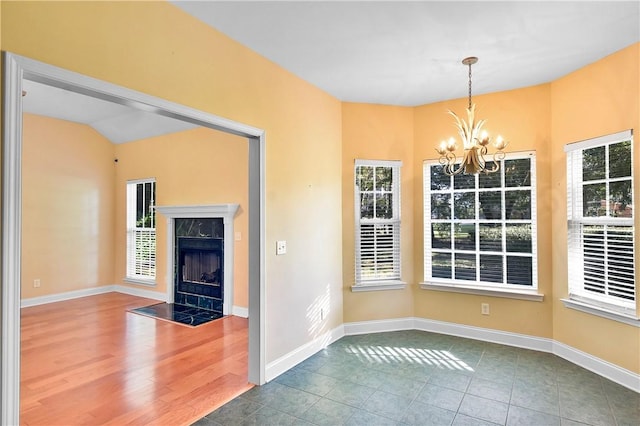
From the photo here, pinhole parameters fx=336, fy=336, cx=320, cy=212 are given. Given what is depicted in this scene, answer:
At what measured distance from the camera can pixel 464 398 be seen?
2.68 metres

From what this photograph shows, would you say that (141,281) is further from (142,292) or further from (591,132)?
(591,132)

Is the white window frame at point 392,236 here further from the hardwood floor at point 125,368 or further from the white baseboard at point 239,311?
the white baseboard at point 239,311

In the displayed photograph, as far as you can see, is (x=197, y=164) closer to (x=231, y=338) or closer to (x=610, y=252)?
(x=231, y=338)

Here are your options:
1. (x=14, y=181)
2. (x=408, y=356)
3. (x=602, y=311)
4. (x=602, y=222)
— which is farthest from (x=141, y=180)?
(x=602, y=311)

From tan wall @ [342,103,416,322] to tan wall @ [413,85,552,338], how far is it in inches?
4.8

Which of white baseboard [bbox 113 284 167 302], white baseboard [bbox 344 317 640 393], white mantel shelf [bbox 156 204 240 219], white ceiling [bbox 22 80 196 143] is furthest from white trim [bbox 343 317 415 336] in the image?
white ceiling [bbox 22 80 196 143]

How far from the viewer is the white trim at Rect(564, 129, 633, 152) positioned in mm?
2922

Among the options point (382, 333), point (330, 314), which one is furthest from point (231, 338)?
point (382, 333)

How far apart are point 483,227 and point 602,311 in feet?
4.41

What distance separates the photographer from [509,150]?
151 inches

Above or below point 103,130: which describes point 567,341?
below

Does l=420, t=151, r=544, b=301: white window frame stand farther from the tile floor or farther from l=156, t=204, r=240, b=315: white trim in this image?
l=156, t=204, r=240, b=315: white trim

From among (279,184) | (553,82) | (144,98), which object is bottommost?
(279,184)

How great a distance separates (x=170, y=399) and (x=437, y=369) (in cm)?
237
